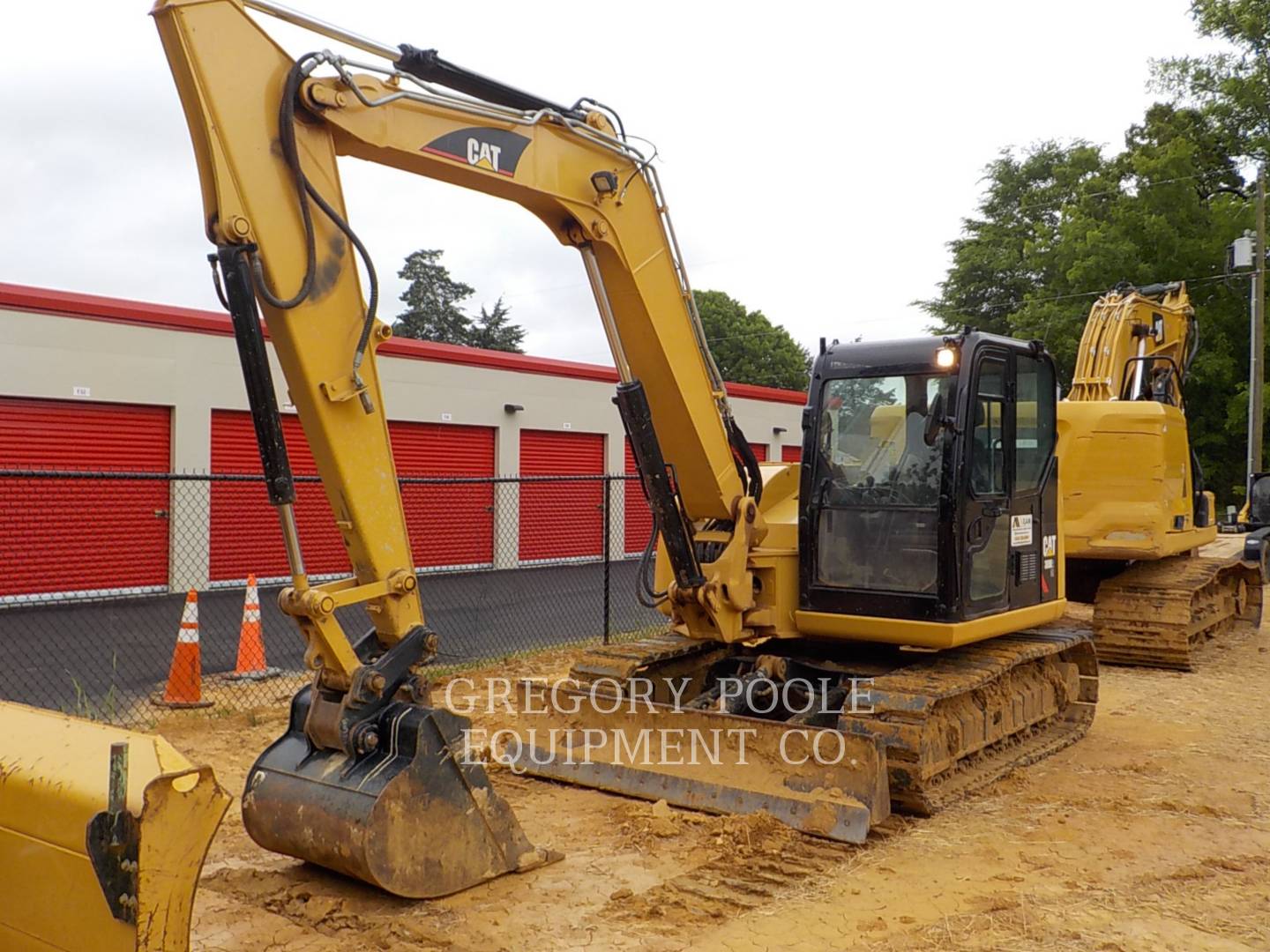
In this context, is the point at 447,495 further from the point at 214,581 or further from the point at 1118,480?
the point at 1118,480

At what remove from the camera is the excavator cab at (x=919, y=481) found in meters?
5.85

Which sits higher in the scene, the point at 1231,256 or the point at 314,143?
the point at 1231,256

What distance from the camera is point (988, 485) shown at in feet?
20.1

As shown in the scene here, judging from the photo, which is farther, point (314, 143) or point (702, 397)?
point (702, 397)

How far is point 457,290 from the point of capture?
53.8m

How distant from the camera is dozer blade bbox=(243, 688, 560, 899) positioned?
4.03m

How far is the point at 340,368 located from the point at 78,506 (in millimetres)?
9814

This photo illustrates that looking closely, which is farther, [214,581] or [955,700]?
[214,581]

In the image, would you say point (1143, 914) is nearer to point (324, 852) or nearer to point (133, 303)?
point (324, 852)

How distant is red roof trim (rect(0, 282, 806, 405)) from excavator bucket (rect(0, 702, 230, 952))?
35.4 ft

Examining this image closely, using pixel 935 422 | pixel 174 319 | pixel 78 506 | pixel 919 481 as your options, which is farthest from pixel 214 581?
pixel 935 422

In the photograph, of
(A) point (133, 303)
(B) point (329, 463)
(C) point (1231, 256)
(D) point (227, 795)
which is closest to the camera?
(D) point (227, 795)

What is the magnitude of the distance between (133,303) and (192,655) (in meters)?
7.97

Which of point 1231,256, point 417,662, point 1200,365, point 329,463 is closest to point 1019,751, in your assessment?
point 417,662
